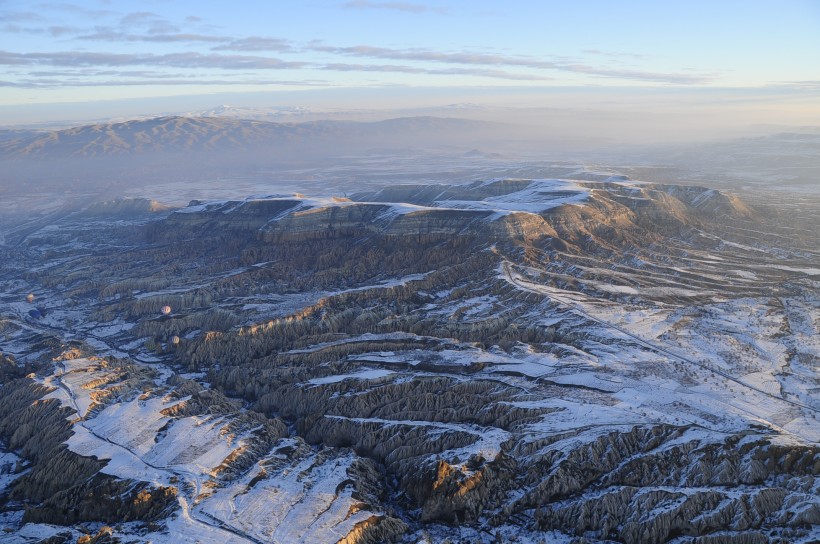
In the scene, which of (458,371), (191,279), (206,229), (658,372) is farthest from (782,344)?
(206,229)

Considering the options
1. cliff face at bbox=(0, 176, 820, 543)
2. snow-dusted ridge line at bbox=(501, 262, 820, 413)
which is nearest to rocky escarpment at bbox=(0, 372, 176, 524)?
cliff face at bbox=(0, 176, 820, 543)

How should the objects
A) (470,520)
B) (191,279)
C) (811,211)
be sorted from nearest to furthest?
(470,520) → (191,279) → (811,211)

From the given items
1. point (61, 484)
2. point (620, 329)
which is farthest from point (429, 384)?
point (61, 484)

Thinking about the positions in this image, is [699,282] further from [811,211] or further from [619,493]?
[811,211]

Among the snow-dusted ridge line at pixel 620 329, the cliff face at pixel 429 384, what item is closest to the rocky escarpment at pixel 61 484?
the cliff face at pixel 429 384

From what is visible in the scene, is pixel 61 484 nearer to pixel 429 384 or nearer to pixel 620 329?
pixel 429 384

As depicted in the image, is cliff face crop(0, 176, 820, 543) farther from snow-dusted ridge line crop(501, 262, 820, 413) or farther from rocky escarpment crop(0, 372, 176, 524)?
snow-dusted ridge line crop(501, 262, 820, 413)

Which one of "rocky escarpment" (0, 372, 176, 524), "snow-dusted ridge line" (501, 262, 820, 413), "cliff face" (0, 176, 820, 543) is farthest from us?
"snow-dusted ridge line" (501, 262, 820, 413)

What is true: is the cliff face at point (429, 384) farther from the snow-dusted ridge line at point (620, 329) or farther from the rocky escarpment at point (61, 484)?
the snow-dusted ridge line at point (620, 329)
